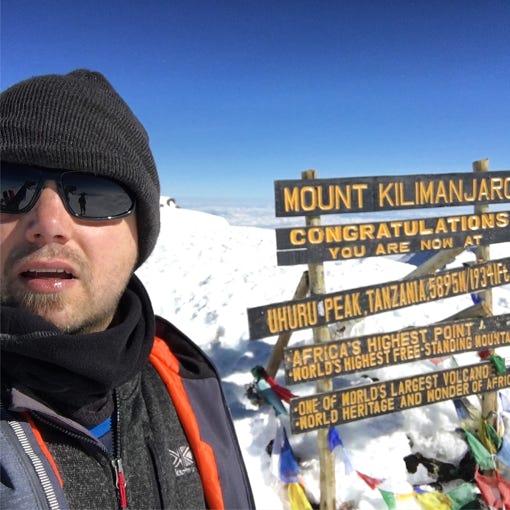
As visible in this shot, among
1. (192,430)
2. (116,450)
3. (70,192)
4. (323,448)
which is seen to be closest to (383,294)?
(323,448)

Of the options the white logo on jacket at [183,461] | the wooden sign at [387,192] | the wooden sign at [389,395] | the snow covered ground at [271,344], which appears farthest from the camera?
the snow covered ground at [271,344]

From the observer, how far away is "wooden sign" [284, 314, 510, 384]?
3.15 meters

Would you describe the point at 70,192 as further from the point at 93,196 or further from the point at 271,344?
the point at 271,344

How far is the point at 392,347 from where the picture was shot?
11.1ft

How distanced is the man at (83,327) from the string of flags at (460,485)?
1.92 meters

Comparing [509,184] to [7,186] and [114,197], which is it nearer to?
[114,197]

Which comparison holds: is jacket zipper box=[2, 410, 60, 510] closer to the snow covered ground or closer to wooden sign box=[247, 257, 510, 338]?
wooden sign box=[247, 257, 510, 338]

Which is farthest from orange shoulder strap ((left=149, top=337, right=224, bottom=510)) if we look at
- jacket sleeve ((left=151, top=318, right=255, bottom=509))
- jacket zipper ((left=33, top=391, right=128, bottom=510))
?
jacket zipper ((left=33, top=391, right=128, bottom=510))

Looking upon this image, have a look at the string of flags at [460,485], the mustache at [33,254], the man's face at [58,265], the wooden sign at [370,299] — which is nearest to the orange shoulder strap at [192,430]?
the man's face at [58,265]

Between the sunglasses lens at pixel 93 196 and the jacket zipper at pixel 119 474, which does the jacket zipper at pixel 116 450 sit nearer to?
the jacket zipper at pixel 119 474

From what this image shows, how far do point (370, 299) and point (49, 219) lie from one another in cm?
268

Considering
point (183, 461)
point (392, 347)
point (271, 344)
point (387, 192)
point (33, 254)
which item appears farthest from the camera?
point (271, 344)

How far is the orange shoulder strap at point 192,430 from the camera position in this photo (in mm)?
1499

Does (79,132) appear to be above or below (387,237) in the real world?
above
